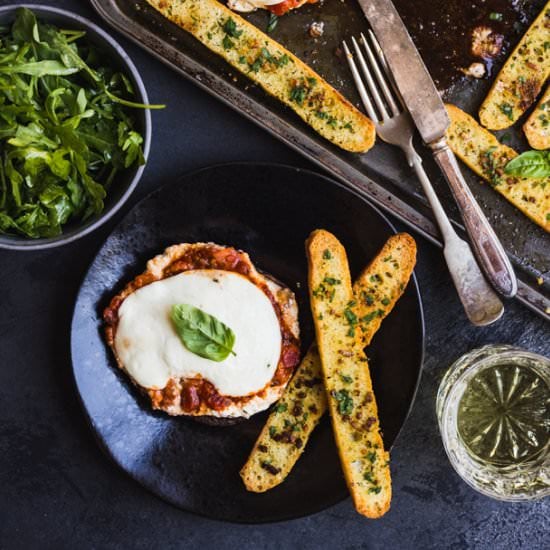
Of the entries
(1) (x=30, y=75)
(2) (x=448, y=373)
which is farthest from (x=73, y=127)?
(2) (x=448, y=373)

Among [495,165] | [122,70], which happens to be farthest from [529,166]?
[122,70]

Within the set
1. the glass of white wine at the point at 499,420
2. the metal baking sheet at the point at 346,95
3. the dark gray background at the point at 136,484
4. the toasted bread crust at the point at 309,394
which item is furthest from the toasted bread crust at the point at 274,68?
the glass of white wine at the point at 499,420

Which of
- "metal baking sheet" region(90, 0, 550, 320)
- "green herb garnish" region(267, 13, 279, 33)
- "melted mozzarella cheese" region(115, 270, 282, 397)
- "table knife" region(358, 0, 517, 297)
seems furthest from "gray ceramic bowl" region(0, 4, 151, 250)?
"table knife" region(358, 0, 517, 297)

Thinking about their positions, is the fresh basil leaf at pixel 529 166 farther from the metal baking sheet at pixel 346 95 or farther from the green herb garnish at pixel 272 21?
the green herb garnish at pixel 272 21

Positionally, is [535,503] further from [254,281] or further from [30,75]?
[30,75]

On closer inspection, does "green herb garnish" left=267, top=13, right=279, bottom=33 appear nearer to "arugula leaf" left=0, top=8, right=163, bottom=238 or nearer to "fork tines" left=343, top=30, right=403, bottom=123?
"fork tines" left=343, top=30, right=403, bottom=123

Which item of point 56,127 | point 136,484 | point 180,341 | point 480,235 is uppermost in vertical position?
point 480,235

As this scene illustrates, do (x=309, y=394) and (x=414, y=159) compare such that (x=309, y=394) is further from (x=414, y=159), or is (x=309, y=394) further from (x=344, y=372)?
(x=414, y=159)
